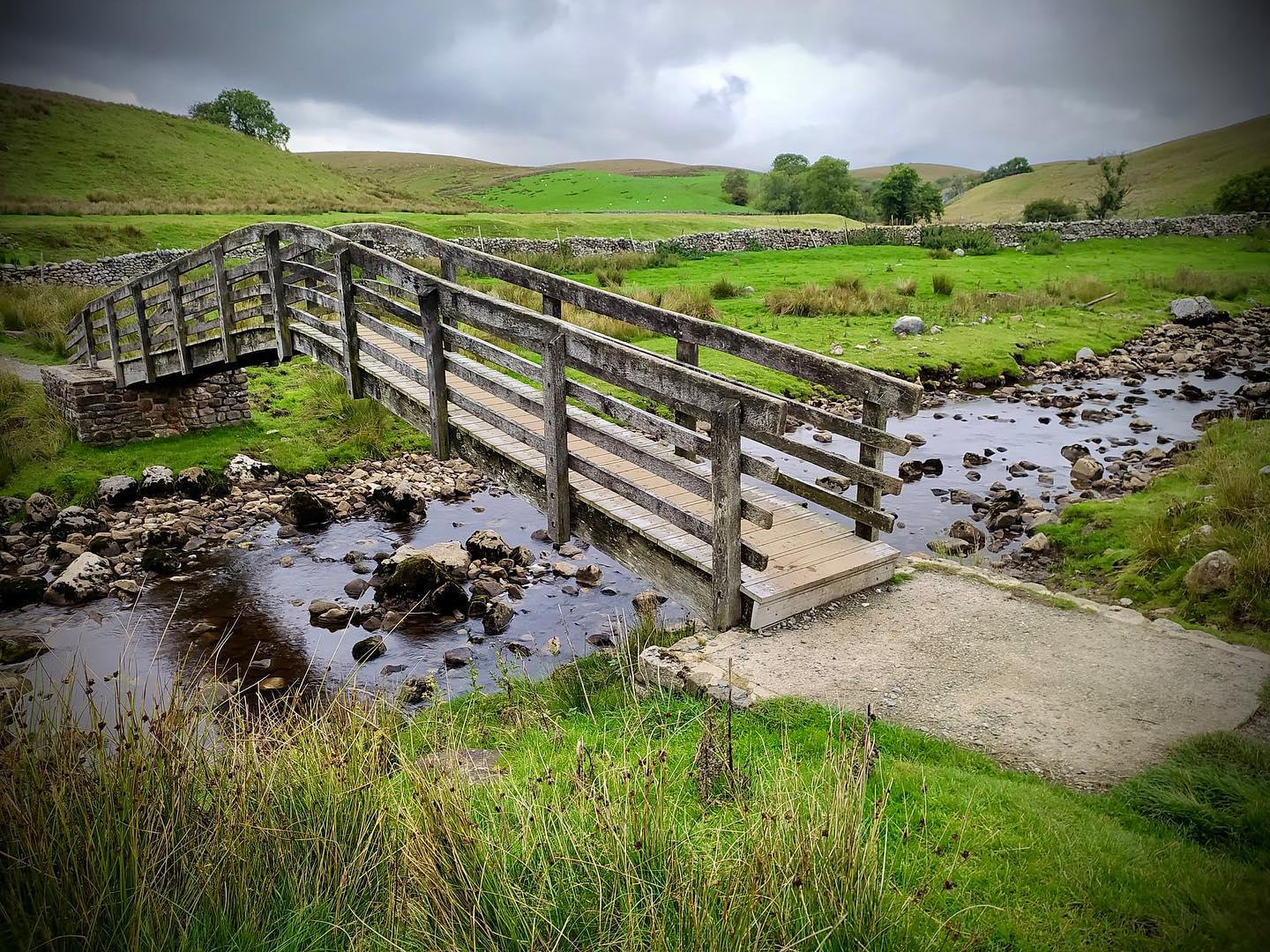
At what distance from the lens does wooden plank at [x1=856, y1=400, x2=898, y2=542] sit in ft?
20.1

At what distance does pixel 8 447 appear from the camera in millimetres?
12641

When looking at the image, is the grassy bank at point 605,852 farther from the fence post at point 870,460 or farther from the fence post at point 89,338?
the fence post at point 89,338

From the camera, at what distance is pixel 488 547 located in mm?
9984

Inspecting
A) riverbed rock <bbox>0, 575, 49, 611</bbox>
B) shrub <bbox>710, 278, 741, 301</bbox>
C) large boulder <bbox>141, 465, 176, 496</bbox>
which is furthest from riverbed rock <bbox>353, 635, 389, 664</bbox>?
shrub <bbox>710, 278, 741, 301</bbox>

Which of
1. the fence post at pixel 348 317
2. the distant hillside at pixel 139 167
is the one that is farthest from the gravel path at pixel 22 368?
the distant hillside at pixel 139 167

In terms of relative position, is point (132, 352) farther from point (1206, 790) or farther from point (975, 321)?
point (975, 321)

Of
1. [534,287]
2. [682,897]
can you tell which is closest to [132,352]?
[534,287]

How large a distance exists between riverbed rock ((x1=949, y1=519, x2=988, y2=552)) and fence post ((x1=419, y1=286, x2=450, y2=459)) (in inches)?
241

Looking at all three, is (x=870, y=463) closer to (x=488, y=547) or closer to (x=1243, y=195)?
(x=488, y=547)

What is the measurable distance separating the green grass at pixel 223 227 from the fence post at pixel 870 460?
2237cm

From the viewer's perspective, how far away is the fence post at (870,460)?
6109 mm

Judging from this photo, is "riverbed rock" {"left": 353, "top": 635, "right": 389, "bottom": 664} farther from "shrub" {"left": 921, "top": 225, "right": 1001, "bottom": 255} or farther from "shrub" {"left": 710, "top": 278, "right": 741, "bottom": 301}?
"shrub" {"left": 921, "top": 225, "right": 1001, "bottom": 255}

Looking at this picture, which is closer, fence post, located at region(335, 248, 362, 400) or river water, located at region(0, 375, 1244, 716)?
river water, located at region(0, 375, 1244, 716)

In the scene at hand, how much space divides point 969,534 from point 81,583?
418 inches
